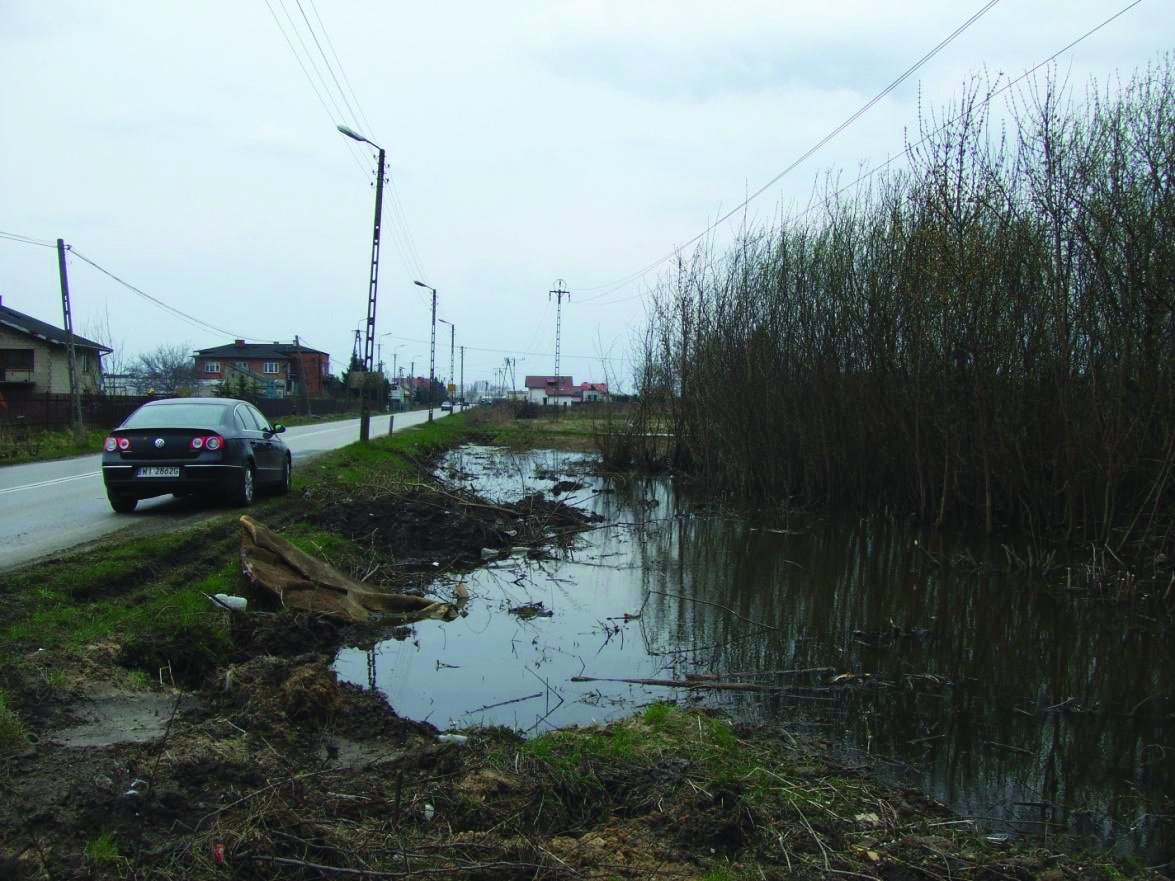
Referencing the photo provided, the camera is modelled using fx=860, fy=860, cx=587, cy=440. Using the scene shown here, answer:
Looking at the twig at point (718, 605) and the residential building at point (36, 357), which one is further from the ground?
the residential building at point (36, 357)

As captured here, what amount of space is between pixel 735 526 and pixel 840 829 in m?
11.7

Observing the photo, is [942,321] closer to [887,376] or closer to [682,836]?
[887,376]

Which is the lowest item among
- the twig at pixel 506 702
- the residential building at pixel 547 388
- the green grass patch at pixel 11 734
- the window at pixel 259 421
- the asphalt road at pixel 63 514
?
the twig at pixel 506 702

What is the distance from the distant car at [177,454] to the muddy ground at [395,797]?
5.72 metres

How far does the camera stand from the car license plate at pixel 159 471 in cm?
1084

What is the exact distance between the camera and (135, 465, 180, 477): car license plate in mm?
10836

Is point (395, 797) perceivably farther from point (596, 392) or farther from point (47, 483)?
point (596, 392)

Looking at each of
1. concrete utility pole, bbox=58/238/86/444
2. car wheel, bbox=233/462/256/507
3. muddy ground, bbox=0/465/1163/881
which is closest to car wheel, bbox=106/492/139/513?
car wheel, bbox=233/462/256/507

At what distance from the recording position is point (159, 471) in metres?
10.9

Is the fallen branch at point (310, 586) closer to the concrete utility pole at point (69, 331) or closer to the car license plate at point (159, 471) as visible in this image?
the car license plate at point (159, 471)

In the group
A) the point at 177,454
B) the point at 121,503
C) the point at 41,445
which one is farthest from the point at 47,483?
the point at 41,445

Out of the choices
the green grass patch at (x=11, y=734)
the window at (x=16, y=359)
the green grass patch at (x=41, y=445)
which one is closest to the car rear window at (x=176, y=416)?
the green grass patch at (x=11, y=734)

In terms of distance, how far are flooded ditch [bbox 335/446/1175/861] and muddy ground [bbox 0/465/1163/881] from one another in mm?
565

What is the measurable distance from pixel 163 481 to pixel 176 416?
937 millimetres
